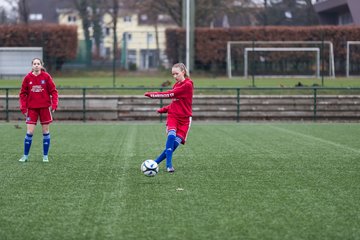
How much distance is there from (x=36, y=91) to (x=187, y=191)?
382cm

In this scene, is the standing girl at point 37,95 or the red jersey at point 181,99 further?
the standing girl at point 37,95

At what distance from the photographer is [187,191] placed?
8.83 m

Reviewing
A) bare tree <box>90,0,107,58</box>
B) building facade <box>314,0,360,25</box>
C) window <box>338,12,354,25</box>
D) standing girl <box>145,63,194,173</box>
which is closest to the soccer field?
standing girl <box>145,63,194,173</box>

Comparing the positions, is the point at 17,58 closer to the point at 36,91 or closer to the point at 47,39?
the point at 47,39

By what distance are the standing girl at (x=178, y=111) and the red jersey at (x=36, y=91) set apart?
1.92 metres

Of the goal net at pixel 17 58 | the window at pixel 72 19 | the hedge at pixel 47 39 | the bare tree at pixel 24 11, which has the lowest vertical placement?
the goal net at pixel 17 58

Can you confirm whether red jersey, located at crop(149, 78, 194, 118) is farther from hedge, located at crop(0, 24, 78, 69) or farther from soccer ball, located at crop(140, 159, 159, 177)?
hedge, located at crop(0, 24, 78, 69)

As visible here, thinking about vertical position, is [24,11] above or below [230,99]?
above

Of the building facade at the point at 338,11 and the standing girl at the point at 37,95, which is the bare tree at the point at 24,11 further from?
the standing girl at the point at 37,95

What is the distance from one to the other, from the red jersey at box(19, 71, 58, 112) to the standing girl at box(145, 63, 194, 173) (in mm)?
1924

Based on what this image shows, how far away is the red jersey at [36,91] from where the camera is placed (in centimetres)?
1150

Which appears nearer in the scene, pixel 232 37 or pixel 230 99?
pixel 230 99

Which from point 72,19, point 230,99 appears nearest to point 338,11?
point 230,99

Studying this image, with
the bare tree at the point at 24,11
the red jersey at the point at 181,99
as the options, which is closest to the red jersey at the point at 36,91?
the red jersey at the point at 181,99
